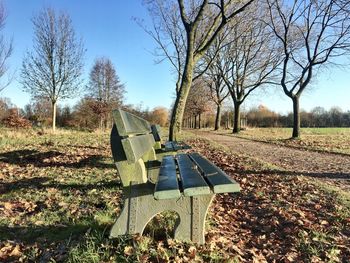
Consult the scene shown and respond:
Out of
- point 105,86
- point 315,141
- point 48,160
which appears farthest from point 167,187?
point 105,86

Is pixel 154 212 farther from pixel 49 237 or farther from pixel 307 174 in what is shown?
→ pixel 307 174

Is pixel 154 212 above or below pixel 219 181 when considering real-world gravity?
below

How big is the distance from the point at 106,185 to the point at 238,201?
2.22 metres

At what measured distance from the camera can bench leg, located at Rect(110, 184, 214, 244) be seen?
2830mm

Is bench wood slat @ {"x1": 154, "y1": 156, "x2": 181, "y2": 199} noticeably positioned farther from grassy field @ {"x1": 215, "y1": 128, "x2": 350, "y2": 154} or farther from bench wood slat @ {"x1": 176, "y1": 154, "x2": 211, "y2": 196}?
grassy field @ {"x1": 215, "y1": 128, "x2": 350, "y2": 154}

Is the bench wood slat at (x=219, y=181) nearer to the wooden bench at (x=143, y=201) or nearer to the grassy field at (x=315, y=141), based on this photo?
the wooden bench at (x=143, y=201)

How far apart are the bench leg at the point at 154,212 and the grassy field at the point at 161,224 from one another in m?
0.09

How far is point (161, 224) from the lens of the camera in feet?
10.8

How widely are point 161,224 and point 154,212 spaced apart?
0.50m

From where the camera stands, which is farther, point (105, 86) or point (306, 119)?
point (306, 119)

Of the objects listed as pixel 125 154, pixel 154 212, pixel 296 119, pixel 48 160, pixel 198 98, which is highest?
pixel 198 98

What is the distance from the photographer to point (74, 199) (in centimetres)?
464

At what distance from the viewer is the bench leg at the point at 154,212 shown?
9.29 ft

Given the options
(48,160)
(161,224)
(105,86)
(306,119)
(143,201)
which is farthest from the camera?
(306,119)
